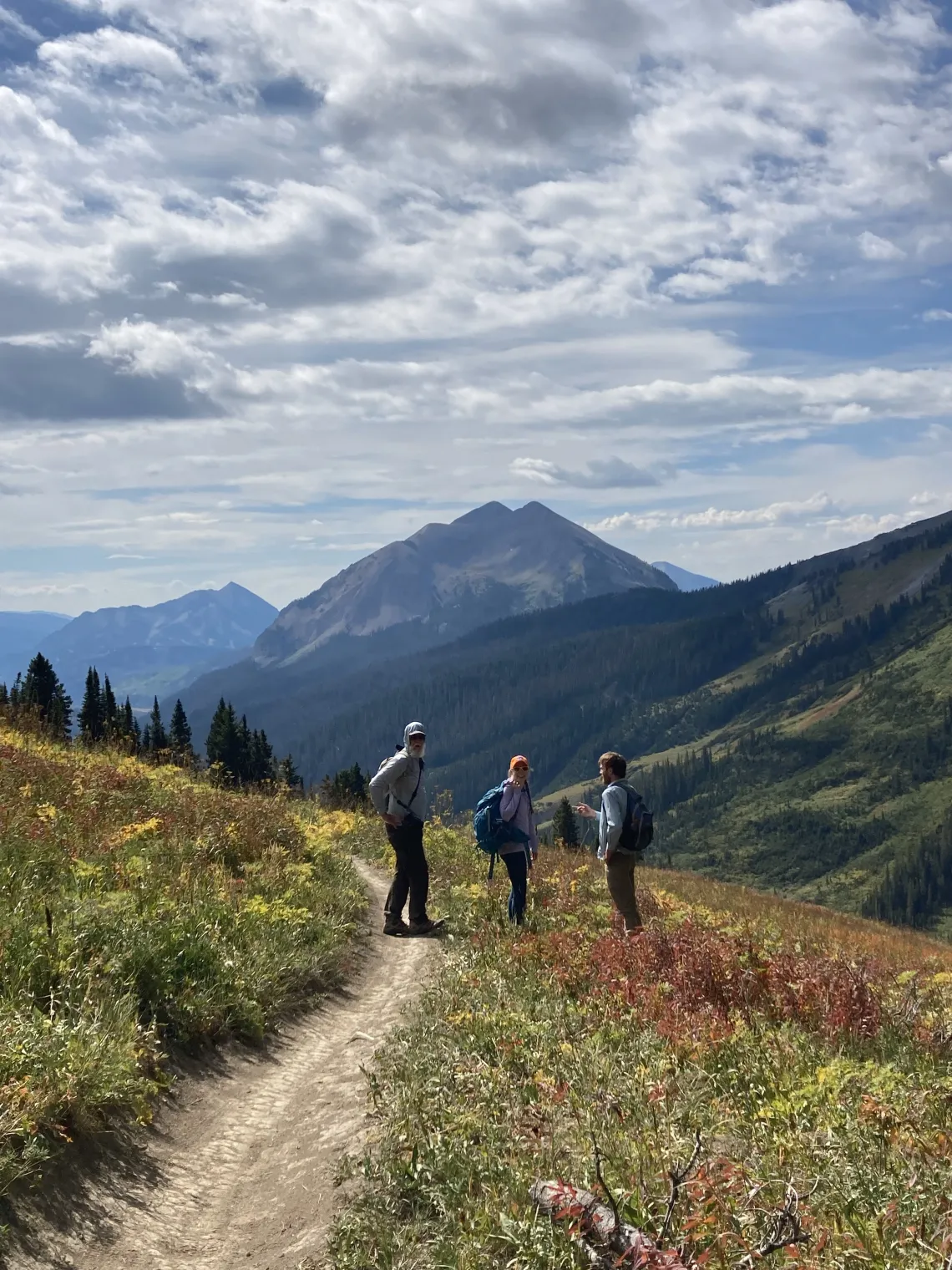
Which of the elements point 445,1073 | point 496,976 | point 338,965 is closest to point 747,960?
point 496,976

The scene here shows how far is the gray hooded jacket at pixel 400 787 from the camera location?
1273cm

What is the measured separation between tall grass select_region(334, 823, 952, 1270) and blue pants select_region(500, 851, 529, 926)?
6.11 feet

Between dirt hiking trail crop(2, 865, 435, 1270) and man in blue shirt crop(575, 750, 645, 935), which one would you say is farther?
man in blue shirt crop(575, 750, 645, 935)

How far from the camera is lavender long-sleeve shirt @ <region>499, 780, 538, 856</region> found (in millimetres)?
13172

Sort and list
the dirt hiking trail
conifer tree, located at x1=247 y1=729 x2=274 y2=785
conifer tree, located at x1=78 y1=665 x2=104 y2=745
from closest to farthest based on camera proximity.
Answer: the dirt hiking trail
conifer tree, located at x1=78 y1=665 x2=104 y2=745
conifer tree, located at x1=247 y1=729 x2=274 y2=785

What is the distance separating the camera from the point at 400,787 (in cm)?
1288

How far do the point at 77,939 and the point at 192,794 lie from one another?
26.4 ft

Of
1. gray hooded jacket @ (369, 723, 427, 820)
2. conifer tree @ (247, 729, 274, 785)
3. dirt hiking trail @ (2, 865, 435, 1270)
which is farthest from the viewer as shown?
conifer tree @ (247, 729, 274, 785)

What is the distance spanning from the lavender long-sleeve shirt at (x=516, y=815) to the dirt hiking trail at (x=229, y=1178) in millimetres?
4473

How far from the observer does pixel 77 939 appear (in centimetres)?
777

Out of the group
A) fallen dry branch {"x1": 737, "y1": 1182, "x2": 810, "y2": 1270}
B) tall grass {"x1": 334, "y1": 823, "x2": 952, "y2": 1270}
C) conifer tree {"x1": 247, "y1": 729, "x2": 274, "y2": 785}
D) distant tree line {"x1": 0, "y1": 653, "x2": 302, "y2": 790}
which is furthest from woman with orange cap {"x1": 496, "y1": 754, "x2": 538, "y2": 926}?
conifer tree {"x1": 247, "y1": 729, "x2": 274, "y2": 785}

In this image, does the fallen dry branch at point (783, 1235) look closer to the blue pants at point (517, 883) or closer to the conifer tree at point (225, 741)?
the blue pants at point (517, 883)

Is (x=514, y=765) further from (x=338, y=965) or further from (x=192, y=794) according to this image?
(x=192, y=794)

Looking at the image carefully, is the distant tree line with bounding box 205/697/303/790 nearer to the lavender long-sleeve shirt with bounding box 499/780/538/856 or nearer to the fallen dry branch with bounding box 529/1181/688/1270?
the lavender long-sleeve shirt with bounding box 499/780/538/856
